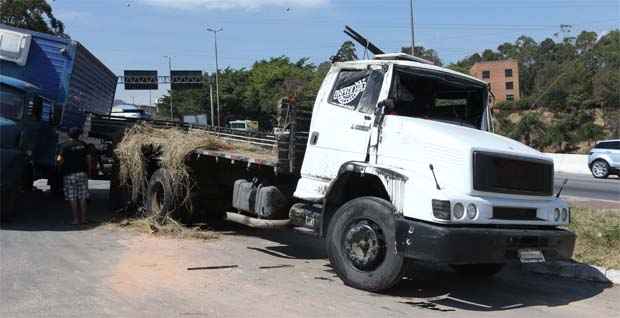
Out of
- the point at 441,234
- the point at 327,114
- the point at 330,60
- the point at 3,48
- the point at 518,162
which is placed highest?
the point at 3,48

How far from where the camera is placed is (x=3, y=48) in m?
12.4

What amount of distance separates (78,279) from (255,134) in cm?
381

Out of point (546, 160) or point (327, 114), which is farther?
point (327, 114)

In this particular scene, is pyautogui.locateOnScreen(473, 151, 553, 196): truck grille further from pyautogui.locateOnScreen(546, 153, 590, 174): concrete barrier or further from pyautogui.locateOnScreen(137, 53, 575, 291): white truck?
pyautogui.locateOnScreen(546, 153, 590, 174): concrete barrier

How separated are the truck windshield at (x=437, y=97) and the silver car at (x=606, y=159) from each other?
21096mm

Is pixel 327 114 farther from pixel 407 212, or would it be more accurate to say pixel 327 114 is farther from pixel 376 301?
pixel 376 301

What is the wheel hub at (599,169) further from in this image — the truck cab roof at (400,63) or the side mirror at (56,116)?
the side mirror at (56,116)

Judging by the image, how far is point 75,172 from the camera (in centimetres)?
1152

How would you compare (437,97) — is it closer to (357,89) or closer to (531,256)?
(357,89)

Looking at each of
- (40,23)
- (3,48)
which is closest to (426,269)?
(3,48)

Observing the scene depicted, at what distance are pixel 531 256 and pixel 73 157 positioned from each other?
7.75 m

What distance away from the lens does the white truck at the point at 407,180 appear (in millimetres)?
6570

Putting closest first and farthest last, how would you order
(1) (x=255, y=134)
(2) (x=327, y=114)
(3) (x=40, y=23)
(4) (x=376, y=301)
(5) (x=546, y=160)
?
(4) (x=376, y=301), (5) (x=546, y=160), (2) (x=327, y=114), (1) (x=255, y=134), (3) (x=40, y=23)

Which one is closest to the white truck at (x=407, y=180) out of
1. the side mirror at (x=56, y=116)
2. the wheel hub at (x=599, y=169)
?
the side mirror at (x=56, y=116)
